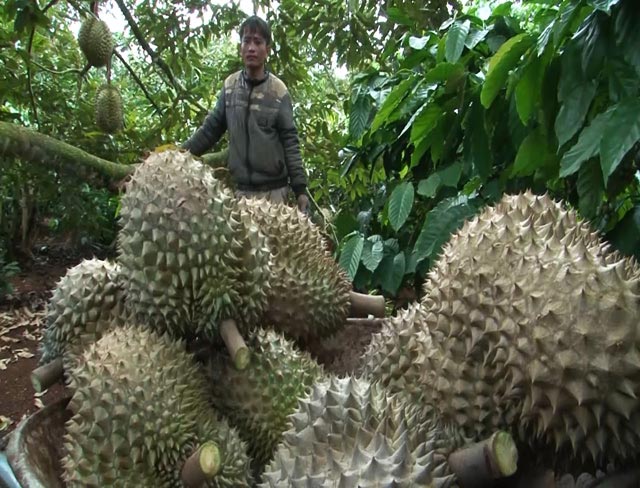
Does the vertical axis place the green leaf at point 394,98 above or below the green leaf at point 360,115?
above

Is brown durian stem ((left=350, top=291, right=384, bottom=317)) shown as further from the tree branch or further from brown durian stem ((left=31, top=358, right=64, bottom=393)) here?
the tree branch

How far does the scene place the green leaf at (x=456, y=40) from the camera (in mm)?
1201

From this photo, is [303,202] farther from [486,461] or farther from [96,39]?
[486,461]

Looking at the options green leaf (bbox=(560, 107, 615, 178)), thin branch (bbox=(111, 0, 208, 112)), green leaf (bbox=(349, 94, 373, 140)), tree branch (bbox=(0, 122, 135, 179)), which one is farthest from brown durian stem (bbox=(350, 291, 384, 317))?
thin branch (bbox=(111, 0, 208, 112))

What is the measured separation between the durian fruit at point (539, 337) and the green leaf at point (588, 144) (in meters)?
0.06

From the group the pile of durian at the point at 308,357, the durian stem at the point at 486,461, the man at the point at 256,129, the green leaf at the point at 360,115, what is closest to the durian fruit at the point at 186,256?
the pile of durian at the point at 308,357

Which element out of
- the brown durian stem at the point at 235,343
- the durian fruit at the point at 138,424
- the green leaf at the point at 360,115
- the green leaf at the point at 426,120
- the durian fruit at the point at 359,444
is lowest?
the durian fruit at the point at 138,424

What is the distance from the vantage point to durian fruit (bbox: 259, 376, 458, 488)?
0.61m

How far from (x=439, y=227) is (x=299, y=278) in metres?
0.31

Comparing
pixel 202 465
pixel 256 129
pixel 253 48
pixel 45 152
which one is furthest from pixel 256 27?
pixel 202 465

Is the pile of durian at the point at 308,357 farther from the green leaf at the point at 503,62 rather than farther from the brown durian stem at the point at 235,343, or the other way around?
the green leaf at the point at 503,62

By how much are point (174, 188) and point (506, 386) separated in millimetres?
528

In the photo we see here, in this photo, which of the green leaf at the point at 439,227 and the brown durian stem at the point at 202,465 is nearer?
the brown durian stem at the point at 202,465

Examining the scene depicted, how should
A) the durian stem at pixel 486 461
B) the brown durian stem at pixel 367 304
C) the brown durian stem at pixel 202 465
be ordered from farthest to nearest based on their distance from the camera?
the brown durian stem at pixel 367 304 → the brown durian stem at pixel 202 465 → the durian stem at pixel 486 461
